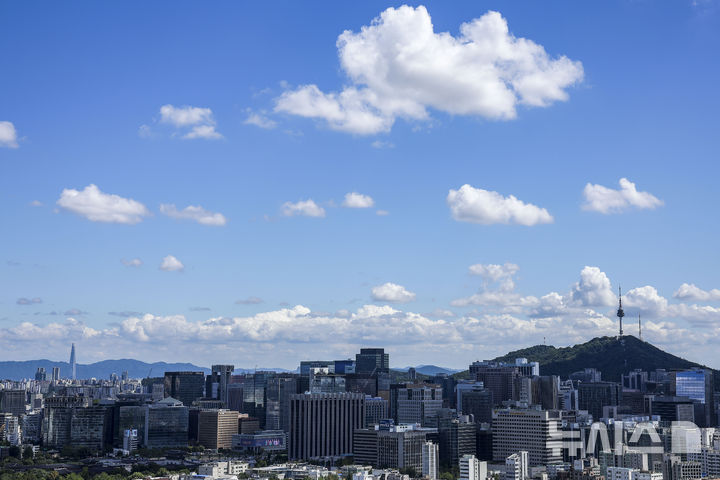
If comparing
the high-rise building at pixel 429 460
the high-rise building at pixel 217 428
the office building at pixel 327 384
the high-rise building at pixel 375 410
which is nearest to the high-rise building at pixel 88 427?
the high-rise building at pixel 217 428

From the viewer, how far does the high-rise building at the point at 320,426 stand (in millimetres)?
101688

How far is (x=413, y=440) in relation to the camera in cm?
8675

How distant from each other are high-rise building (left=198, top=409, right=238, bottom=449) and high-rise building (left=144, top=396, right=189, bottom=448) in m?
2.37

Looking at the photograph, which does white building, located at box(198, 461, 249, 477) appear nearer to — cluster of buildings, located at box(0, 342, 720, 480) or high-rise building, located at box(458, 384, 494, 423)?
cluster of buildings, located at box(0, 342, 720, 480)

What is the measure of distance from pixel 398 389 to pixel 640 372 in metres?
65.8

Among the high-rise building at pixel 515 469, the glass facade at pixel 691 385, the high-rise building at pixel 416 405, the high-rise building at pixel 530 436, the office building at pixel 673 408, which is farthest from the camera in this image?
the glass facade at pixel 691 385

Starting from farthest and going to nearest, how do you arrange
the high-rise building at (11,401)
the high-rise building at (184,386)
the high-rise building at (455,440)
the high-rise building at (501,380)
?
the high-rise building at (184,386)
the high-rise building at (11,401)
the high-rise building at (501,380)
the high-rise building at (455,440)

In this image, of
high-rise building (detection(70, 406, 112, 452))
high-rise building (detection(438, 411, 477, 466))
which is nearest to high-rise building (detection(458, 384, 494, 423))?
high-rise building (detection(438, 411, 477, 466))

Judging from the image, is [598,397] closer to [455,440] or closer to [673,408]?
[673,408]

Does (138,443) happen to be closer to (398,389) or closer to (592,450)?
(398,389)

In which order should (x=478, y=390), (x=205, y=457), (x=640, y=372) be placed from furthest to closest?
(x=640, y=372) → (x=478, y=390) → (x=205, y=457)

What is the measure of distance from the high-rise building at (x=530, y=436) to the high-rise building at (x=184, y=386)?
3828 inches

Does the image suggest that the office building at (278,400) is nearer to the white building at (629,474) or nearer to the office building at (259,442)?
the office building at (259,442)

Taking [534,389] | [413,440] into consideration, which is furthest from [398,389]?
[413,440]
